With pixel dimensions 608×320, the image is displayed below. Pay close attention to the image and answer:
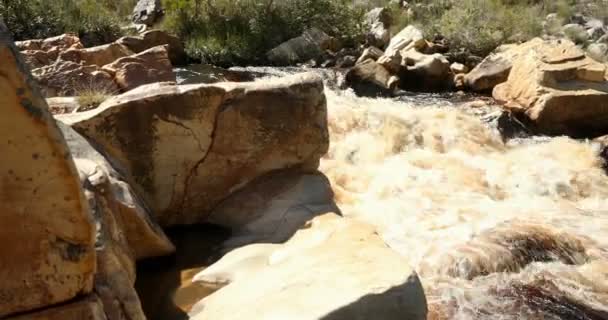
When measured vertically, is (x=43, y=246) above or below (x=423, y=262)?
above

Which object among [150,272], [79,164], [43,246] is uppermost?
[43,246]

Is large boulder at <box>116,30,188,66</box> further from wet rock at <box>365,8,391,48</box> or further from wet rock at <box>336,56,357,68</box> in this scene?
wet rock at <box>365,8,391,48</box>

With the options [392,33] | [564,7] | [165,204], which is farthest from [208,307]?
[564,7]

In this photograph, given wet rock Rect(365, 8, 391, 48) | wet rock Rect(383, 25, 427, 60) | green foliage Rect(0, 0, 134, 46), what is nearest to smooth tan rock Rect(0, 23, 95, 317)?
wet rock Rect(383, 25, 427, 60)

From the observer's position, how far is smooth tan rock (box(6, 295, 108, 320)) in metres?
2.00

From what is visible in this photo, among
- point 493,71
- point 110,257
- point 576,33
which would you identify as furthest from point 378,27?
point 110,257

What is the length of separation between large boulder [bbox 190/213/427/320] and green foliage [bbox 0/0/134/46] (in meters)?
9.63

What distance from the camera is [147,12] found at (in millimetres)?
14406

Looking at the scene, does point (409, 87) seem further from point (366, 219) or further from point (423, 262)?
point (423, 262)

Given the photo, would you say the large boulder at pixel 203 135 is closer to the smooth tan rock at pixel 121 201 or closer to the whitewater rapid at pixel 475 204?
the smooth tan rock at pixel 121 201

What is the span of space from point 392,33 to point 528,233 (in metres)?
9.76

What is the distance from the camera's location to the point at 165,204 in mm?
4203

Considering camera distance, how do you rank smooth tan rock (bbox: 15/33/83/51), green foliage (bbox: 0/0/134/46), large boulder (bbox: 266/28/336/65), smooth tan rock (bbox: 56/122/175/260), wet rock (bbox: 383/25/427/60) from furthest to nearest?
large boulder (bbox: 266/28/336/65)
wet rock (bbox: 383/25/427/60)
green foliage (bbox: 0/0/134/46)
smooth tan rock (bbox: 15/33/83/51)
smooth tan rock (bbox: 56/122/175/260)

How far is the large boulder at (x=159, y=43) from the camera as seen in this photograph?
34.3ft
